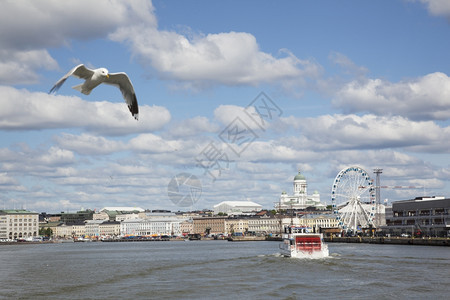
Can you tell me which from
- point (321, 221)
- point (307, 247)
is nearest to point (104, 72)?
point (307, 247)

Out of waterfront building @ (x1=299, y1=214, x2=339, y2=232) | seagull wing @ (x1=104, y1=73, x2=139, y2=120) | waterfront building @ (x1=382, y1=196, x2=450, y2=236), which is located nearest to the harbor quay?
waterfront building @ (x1=382, y1=196, x2=450, y2=236)

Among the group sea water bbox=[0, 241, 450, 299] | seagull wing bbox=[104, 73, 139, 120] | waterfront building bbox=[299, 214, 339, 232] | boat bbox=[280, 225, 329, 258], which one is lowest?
sea water bbox=[0, 241, 450, 299]

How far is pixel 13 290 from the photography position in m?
36.9

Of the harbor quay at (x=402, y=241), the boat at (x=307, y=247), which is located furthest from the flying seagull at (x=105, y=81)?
the harbor quay at (x=402, y=241)

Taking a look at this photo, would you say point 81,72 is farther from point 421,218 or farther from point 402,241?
point 421,218

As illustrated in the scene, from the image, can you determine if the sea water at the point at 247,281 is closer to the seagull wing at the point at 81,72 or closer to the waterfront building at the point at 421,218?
the seagull wing at the point at 81,72

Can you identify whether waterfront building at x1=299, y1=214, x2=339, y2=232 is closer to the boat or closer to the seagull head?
the boat

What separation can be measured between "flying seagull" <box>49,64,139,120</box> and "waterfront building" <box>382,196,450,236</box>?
3484 inches

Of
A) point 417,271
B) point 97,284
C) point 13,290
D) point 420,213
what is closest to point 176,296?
point 97,284

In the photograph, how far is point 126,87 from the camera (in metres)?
22.2

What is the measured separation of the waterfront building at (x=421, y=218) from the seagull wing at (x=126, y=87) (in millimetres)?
88460

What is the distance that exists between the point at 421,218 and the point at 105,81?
100083 millimetres

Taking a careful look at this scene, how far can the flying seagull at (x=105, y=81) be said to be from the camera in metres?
21.0

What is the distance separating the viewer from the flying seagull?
20984mm
